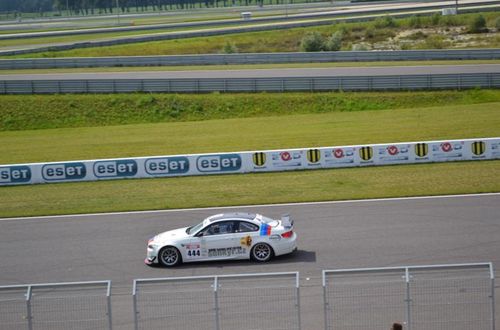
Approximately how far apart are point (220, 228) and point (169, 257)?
1401 mm

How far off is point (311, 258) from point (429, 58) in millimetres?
37810

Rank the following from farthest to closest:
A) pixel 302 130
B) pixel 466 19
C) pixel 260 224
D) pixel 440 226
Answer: pixel 466 19
pixel 302 130
pixel 440 226
pixel 260 224

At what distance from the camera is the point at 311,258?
19.2 metres

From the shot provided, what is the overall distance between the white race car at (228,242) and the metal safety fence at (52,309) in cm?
613

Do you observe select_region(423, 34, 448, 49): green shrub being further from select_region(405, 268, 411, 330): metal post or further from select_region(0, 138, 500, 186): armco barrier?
select_region(405, 268, 411, 330): metal post

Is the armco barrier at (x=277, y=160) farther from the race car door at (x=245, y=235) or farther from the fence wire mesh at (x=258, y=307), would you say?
the fence wire mesh at (x=258, y=307)

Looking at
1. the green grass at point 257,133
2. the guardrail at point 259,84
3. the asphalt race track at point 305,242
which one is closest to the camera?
the asphalt race track at point 305,242

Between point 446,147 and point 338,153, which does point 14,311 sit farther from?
point 446,147

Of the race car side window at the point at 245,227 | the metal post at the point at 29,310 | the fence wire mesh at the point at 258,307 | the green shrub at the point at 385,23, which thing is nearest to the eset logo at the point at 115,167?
the race car side window at the point at 245,227

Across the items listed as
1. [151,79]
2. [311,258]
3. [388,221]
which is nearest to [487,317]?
[311,258]

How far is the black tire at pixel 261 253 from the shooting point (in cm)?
1902

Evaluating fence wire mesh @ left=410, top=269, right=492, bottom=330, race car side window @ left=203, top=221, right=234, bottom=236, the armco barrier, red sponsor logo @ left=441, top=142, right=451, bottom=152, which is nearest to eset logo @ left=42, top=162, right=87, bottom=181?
the armco barrier

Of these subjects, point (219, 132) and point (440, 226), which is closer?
point (440, 226)

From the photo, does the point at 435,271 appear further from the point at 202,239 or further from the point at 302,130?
the point at 302,130
